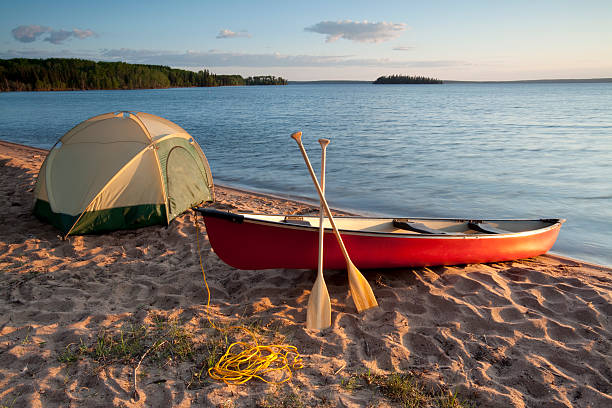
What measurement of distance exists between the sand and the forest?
104 meters

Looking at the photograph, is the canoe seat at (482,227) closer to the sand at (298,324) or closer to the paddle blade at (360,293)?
the sand at (298,324)

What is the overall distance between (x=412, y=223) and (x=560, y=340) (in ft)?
8.09

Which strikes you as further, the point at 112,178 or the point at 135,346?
the point at 112,178

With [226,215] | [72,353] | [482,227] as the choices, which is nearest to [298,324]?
[226,215]

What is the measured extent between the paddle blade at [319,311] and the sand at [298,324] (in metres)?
0.09

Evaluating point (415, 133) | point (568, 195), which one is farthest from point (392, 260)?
point (415, 133)

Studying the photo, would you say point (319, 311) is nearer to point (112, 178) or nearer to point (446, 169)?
point (112, 178)

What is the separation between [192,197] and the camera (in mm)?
7898

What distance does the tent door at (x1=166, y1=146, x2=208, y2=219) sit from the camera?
7195 mm

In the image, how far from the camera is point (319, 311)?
164 inches

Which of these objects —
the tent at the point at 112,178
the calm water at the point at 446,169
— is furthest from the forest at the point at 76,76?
the tent at the point at 112,178

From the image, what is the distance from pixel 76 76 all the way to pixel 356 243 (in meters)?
114

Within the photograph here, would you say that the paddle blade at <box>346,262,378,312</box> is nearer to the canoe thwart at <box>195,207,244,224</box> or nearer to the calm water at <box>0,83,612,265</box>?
the canoe thwart at <box>195,207,244,224</box>

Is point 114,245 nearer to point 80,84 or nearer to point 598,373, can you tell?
point 598,373
